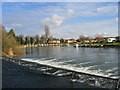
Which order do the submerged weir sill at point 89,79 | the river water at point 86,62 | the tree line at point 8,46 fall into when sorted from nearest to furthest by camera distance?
the submerged weir sill at point 89,79 < the river water at point 86,62 < the tree line at point 8,46

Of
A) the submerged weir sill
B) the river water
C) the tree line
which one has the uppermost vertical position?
the tree line

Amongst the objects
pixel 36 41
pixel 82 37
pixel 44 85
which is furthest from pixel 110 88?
pixel 82 37

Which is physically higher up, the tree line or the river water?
the tree line

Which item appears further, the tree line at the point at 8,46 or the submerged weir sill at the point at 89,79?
the tree line at the point at 8,46

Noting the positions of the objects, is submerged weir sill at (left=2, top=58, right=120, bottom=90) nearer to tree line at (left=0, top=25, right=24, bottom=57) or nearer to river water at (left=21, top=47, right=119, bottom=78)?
river water at (left=21, top=47, right=119, bottom=78)

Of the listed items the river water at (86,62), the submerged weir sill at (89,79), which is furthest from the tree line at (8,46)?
the submerged weir sill at (89,79)

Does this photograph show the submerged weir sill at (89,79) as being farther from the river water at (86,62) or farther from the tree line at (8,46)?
the tree line at (8,46)

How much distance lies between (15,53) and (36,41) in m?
76.5

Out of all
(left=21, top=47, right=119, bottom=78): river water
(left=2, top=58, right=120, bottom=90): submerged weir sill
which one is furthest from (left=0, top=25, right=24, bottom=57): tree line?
(left=2, top=58, right=120, bottom=90): submerged weir sill

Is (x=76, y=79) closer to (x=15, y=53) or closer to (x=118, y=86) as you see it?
(x=118, y=86)

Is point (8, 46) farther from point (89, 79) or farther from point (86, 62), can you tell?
point (89, 79)

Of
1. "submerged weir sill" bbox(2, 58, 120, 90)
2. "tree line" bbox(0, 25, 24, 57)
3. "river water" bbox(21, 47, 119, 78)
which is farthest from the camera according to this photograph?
"tree line" bbox(0, 25, 24, 57)

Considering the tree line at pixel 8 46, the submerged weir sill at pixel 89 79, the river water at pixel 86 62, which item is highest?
the tree line at pixel 8 46

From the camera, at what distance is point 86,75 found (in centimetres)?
1009
